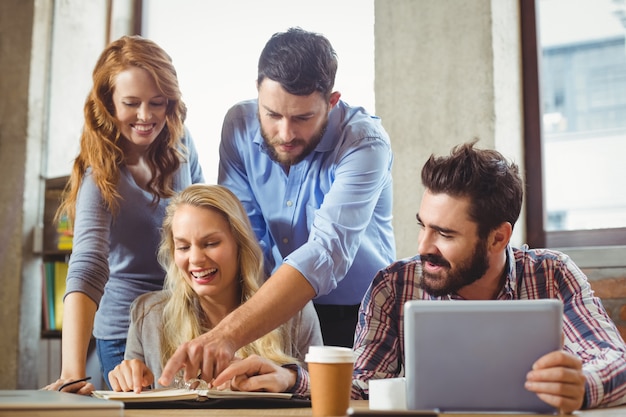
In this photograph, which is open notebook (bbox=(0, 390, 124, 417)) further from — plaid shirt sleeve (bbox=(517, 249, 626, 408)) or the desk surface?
plaid shirt sleeve (bbox=(517, 249, 626, 408))

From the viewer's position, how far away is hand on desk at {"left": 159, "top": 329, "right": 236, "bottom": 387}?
1422 mm

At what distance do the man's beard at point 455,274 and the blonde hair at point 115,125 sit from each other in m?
0.88

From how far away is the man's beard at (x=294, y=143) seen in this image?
2.11m

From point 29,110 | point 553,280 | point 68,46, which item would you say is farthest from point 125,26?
point 553,280

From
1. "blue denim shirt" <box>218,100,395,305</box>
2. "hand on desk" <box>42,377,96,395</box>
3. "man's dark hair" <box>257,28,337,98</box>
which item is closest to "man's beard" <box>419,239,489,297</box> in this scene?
"blue denim shirt" <box>218,100,395,305</box>

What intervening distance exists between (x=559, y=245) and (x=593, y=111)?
0.55 meters

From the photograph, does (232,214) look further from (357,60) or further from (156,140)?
(357,60)

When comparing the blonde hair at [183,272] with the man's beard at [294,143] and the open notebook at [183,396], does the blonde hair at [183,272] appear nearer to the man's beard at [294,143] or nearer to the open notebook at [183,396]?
the man's beard at [294,143]

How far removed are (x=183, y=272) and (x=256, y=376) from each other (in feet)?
2.45

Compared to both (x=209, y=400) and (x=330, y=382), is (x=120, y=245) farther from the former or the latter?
(x=330, y=382)

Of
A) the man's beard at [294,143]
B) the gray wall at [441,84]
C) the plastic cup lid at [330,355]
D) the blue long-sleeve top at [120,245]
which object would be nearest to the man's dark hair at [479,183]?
the man's beard at [294,143]

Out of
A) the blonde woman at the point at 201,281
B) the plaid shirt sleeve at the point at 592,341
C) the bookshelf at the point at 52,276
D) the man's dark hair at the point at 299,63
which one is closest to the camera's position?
the plaid shirt sleeve at the point at 592,341

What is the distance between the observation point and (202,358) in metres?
1.46

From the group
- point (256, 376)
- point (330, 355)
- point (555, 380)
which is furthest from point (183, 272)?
point (555, 380)
